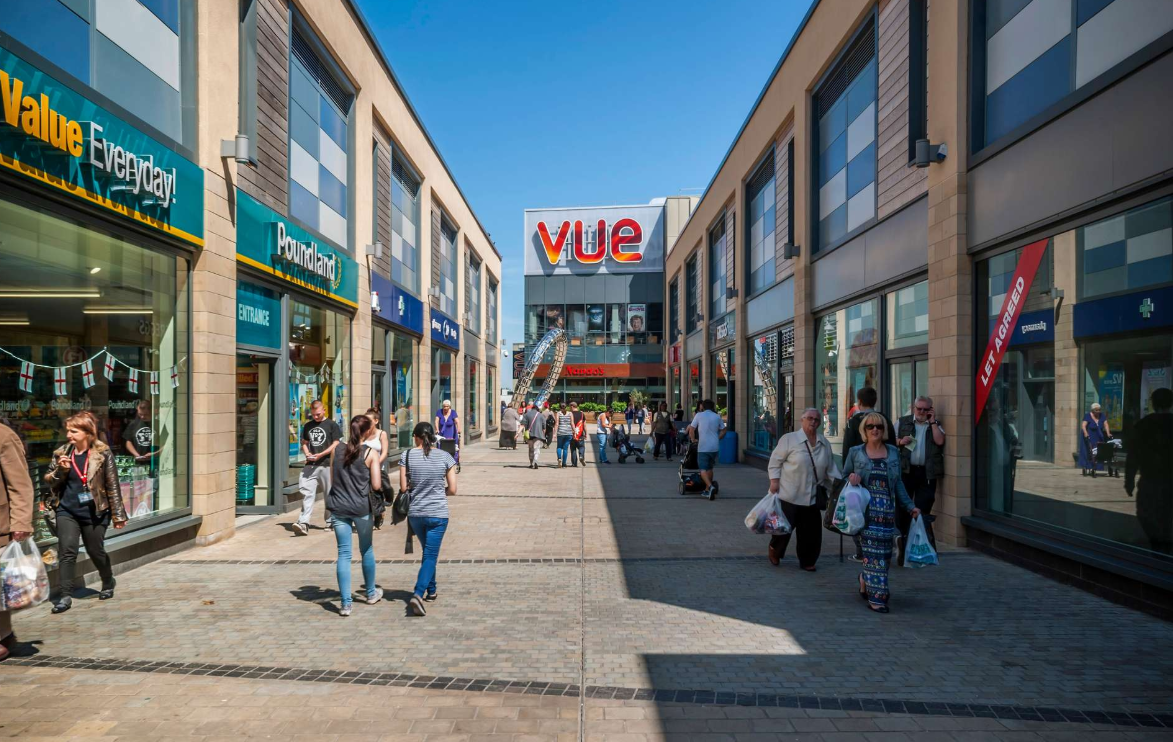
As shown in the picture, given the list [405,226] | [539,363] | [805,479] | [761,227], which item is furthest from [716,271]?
[805,479]

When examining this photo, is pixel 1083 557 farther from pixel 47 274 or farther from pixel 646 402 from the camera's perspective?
pixel 646 402

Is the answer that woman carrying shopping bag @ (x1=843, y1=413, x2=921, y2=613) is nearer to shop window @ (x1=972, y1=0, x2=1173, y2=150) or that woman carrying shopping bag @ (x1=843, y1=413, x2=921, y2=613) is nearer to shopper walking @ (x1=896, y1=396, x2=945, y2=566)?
shopper walking @ (x1=896, y1=396, x2=945, y2=566)

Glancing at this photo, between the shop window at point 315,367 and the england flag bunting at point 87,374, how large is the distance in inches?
172

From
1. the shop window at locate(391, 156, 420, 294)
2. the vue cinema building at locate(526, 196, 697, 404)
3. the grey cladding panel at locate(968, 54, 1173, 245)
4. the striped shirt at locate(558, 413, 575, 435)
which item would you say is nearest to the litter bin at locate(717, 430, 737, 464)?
the striped shirt at locate(558, 413, 575, 435)

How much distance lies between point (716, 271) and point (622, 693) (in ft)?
69.9

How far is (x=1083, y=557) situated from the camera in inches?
256

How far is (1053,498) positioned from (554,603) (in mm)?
5057

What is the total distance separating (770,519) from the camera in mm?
7254

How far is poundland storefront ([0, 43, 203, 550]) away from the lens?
6074mm

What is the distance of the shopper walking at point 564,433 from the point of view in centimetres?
1861

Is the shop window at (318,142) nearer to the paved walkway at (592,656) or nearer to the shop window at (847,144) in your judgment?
the paved walkway at (592,656)

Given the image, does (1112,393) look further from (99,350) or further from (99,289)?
(99,289)

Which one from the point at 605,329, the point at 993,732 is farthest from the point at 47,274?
the point at 605,329

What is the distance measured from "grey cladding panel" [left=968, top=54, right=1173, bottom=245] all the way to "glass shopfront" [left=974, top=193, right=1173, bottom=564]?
0.32 metres
